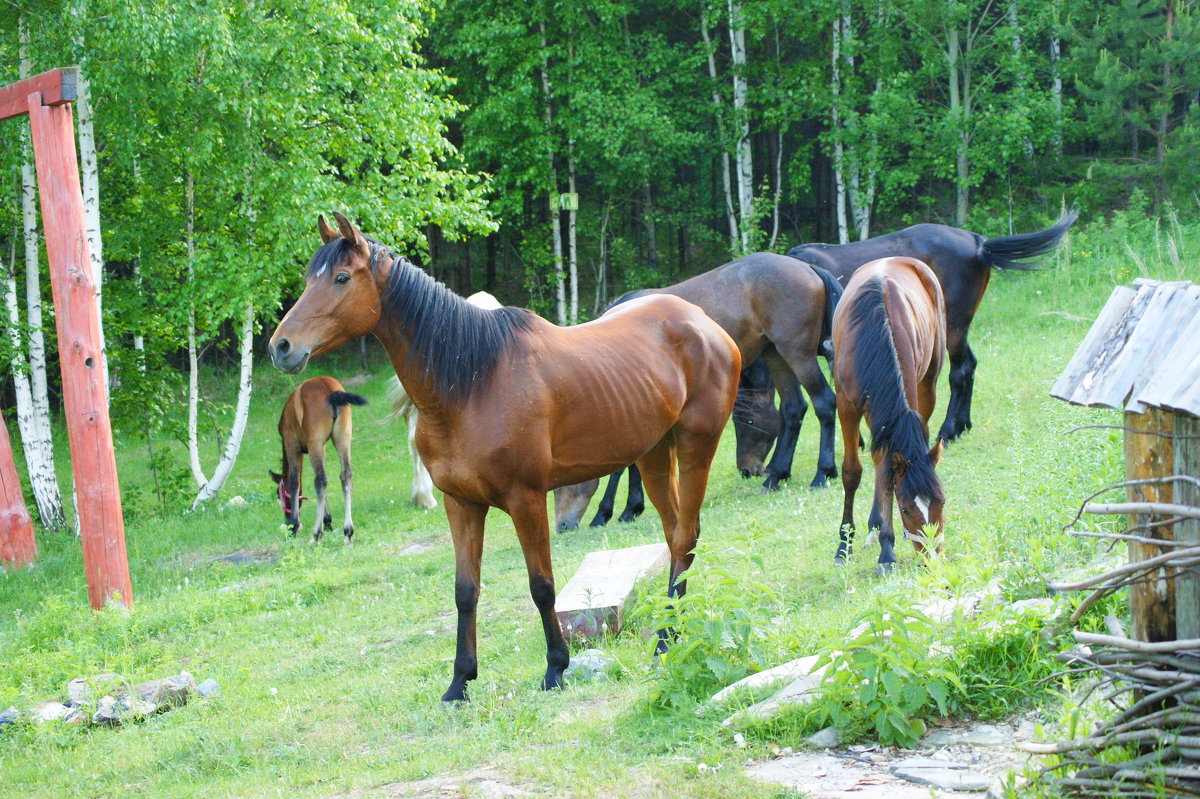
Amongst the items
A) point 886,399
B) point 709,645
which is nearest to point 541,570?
point 709,645

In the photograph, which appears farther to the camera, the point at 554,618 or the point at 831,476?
the point at 831,476

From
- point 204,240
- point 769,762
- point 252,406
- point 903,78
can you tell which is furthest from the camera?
point 252,406

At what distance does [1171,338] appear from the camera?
289 centimetres

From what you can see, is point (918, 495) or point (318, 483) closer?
point (918, 495)

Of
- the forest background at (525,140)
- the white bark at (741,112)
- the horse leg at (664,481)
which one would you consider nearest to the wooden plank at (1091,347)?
the horse leg at (664,481)

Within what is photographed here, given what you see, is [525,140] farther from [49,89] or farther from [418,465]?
[49,89]

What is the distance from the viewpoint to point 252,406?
24.0m

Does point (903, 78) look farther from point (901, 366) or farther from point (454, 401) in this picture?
point (454, 401)

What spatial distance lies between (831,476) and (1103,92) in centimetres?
1403

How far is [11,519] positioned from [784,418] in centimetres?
836

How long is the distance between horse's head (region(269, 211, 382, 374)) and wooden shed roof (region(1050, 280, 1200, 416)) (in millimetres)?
3199

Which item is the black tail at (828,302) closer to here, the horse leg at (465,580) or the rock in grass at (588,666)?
the rock in grass at (588,666)

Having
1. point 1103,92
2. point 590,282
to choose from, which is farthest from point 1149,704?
point 590,282

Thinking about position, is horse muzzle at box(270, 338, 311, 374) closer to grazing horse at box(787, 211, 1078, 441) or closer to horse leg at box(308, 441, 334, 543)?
horse leg at box(308, 441, 334, 543)
